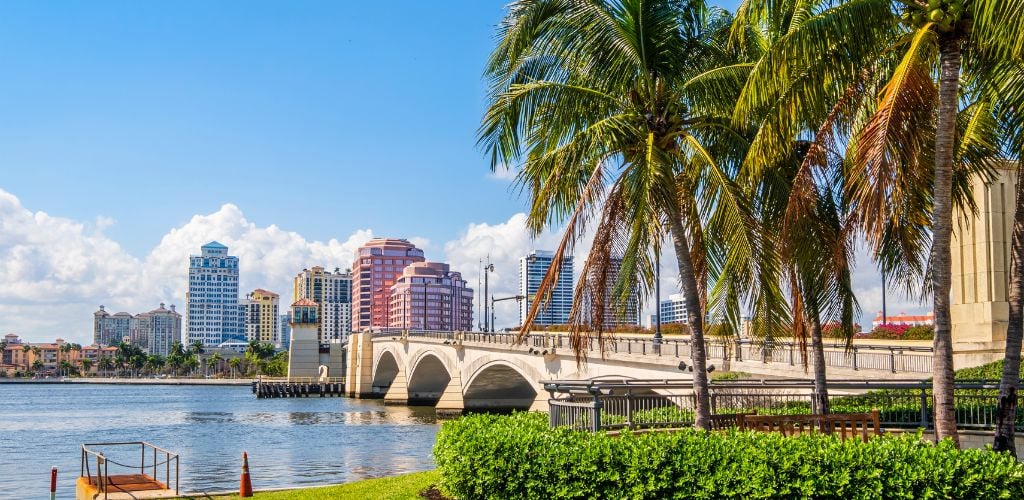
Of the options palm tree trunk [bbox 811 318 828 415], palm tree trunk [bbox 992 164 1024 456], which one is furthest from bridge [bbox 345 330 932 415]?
palm tree trunk [bbox 992 164 1024 456]

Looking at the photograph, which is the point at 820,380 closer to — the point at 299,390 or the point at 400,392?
the point at 400,392

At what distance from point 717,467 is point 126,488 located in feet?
42.4

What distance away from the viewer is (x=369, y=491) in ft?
61.1

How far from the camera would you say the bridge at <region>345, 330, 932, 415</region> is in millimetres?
29609

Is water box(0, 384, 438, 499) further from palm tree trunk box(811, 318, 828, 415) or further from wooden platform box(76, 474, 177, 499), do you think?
palm tree trunk box(811, 318, 828, 415)

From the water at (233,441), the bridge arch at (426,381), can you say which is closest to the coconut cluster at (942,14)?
the water at (233,441)

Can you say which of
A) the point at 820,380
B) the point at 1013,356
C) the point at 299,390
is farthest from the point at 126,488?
the point at 299,390

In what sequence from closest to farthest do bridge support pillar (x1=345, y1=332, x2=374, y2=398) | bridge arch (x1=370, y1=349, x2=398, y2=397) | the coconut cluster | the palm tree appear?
the coconut cluster → the palm tree → bridge arch (x1=370, y1=349, x2=398, y2=397) → bridge support pillar (x1=345, y1=332, x2=374, y2=398)

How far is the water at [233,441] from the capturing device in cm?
3478

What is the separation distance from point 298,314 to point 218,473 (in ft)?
356

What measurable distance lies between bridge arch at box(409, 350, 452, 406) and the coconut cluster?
76180 millimetres

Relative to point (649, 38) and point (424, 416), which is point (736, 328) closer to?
point (649, 38)

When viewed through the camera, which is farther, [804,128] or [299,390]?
[299,390]

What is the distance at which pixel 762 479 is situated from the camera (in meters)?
11.8
